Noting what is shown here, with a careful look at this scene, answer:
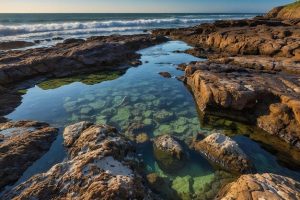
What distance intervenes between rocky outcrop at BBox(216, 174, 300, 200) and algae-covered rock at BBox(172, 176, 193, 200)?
1.61 meters

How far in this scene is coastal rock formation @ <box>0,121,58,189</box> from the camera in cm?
775

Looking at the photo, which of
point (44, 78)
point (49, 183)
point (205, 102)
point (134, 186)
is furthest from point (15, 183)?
point (44, 78)

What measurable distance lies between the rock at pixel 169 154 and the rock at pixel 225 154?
0.91 m

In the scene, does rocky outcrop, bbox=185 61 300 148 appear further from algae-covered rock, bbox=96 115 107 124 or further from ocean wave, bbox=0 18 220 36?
ocean wave, bbox=0 18 220 36

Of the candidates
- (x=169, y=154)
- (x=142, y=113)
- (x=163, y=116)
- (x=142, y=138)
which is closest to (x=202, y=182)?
(x=169, y=154)

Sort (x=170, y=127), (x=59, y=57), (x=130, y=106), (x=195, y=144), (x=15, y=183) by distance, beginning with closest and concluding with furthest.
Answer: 1. (x=15, y=183)
2. (x=195, y=144)
3. (x=170, y=127)
4. (x=130, y=106)
5. (x=59, y=57)

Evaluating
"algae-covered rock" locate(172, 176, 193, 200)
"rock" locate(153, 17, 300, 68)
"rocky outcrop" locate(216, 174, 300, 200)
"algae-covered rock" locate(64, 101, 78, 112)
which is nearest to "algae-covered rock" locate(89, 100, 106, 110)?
"algae-covered rock" locate(64, 101, 78, 112)

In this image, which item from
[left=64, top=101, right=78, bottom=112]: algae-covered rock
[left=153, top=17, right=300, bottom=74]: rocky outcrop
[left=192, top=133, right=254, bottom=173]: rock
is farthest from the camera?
[left=153, top=17, right=300, bottom=74]: rocky outcrop

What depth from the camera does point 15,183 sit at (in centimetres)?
749

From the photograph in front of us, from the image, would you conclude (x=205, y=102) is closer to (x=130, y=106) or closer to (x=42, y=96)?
(x=130, y=106)

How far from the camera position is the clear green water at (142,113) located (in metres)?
8.48

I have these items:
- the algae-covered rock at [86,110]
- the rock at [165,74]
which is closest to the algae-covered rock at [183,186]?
the algae-covered rock at [86,110]

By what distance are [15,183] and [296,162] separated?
9.69m

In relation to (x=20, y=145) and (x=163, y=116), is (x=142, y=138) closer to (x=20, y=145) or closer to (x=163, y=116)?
(x=163, y=116)
